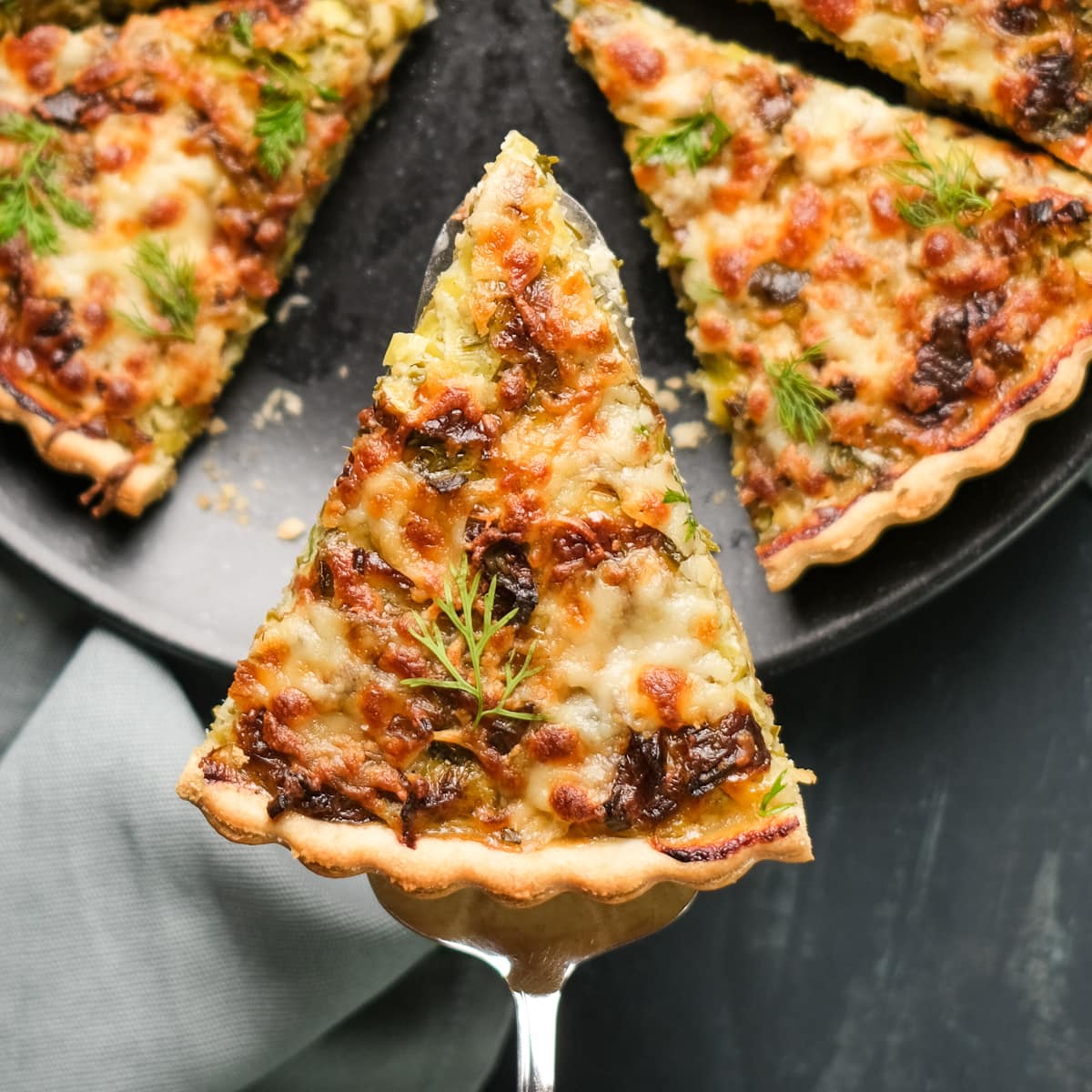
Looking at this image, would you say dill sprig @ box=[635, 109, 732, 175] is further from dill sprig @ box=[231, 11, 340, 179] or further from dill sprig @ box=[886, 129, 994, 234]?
dill sprig @ box=[231, 11, 340, 179]

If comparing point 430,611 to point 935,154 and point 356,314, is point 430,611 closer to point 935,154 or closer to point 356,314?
point 356,314

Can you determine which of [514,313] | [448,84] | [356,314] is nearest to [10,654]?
[356,314]

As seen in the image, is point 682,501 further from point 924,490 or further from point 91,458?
point 91,458

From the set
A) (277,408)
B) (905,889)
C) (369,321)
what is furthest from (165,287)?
(905,889)

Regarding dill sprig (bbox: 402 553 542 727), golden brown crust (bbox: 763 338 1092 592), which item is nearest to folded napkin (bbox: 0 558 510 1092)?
dill sprig (bbox: 402 553 542 727)

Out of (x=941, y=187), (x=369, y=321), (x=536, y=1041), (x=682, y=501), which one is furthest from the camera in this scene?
(x=369, y=321)

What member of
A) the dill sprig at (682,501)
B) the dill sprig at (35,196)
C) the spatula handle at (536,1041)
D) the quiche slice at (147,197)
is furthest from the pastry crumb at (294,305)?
the spatula handle at (536,1041)

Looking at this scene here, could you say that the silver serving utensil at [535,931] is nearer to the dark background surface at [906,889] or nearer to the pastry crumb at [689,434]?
the dark background surface at [906,889]
